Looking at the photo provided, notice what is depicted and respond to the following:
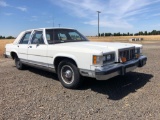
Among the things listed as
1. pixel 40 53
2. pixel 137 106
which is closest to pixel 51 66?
pixel 40 53

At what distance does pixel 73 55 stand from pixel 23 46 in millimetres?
2904

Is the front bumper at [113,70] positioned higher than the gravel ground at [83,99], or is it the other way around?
the front bumper at [113,70]

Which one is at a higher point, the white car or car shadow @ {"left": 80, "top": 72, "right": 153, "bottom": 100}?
the white car

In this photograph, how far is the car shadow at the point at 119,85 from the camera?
5086 millimetres

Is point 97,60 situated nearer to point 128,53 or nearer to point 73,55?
point 73,55

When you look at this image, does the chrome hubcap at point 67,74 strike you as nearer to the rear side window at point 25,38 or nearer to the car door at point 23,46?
the car door at point 23,46

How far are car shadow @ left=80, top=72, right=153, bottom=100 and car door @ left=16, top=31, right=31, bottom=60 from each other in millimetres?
2555

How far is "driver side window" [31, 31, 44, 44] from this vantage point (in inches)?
254

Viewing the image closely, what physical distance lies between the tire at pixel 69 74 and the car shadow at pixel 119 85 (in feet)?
1.08

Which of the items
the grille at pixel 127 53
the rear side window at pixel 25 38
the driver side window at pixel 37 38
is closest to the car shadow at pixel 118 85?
the grille at pixel 127 53

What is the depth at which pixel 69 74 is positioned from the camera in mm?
5492

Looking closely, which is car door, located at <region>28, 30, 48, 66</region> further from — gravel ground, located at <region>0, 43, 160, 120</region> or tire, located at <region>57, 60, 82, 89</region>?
tire, located at <region>57, 60, 82, 89</region>

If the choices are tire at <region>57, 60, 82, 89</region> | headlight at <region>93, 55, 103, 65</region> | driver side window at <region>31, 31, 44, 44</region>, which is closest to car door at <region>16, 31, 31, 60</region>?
driver side window at <region>31, 31, 44, 44</region>

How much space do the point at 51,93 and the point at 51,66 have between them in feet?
3.38
